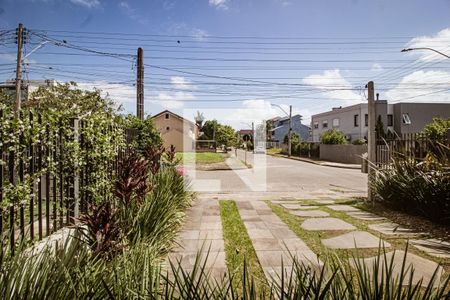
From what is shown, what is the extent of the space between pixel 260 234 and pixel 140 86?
532 inches

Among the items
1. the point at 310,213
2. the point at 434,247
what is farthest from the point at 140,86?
the point at 434,247

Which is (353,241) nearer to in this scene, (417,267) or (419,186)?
(417,267)

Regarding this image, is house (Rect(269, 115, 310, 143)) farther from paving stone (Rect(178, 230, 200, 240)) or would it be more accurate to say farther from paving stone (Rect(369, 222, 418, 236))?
paving stone (Rect(178, 230, 200, 240))

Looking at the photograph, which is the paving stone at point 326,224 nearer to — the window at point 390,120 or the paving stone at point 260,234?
the paving stone at point 260,234

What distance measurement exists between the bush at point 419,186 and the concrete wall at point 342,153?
775 inches

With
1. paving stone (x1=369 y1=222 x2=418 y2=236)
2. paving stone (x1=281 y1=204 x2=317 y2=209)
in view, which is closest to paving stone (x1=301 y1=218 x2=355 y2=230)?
paving stone (x1=369 y1=222 x2=418 y2=236)

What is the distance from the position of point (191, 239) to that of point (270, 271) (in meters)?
1.79

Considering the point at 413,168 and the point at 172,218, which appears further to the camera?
the point at 413,168

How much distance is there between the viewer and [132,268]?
2496mm

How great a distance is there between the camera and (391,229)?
5551 mm

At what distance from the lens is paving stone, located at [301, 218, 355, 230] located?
19.0 ft

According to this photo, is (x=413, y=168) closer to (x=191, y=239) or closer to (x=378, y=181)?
(x=378, y=181)

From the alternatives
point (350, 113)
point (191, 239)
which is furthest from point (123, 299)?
point (350, 113)

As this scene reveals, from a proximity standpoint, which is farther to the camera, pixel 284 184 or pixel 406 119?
pixel 406 119
